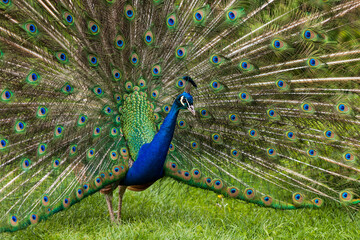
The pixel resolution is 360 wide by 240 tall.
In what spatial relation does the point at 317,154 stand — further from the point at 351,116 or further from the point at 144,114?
the point at 144,114

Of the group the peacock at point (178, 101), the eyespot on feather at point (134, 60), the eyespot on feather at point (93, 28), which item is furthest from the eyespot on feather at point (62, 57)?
the eyespot on feather at point (134, 60)

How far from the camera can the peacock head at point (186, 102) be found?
3674 mm

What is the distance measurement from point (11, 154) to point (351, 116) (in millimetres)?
2943

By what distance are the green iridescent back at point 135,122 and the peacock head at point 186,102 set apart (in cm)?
Result: 54

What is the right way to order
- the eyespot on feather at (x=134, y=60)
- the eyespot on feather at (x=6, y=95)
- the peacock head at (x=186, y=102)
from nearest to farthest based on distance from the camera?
the peacock head at (x=186, y=102) → the eyespot on feather at (x=6, y=95) → the eyespot on feather at (x=134, y=60)

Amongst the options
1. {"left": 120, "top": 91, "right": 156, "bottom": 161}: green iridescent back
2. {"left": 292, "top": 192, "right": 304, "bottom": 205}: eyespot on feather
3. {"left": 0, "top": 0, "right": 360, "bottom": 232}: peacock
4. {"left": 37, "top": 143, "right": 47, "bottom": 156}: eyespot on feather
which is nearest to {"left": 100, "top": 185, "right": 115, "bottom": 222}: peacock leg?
{"left": 0, "top": 0, "right": 360, "bottom": 232}: peacock

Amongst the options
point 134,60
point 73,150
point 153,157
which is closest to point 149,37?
point 134,60

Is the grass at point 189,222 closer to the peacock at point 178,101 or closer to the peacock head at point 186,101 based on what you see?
the peacock at point 178,101

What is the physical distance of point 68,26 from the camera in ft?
12.9

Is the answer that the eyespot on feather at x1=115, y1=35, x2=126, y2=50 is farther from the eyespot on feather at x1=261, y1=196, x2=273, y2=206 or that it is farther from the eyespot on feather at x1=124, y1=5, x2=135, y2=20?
the eyespot on feather at x1=261, y1=196, x2=273, y2=206

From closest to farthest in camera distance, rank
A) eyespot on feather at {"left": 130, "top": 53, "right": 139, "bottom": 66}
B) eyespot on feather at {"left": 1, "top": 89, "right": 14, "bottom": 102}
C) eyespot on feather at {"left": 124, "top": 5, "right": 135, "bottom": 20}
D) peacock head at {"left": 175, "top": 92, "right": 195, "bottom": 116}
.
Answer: peacock head at {"left": 175, "top": 92, "right": 195, "bottom": 116}, eyespot on feather at {"left": 1, "top": 89, "right": 14, "bottom": 102}, eyespot on feather at {"left": 124, "top": 5, "right": 135, "bottom": 20}, eyespot on feather at {"left": 130, "top": 53, "right": 139, "bottom": 66}

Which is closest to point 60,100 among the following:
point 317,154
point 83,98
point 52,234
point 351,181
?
point 83,98

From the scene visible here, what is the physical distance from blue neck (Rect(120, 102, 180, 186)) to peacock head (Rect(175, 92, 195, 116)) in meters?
0.09

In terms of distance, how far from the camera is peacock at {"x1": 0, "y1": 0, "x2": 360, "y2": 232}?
3902 mm
